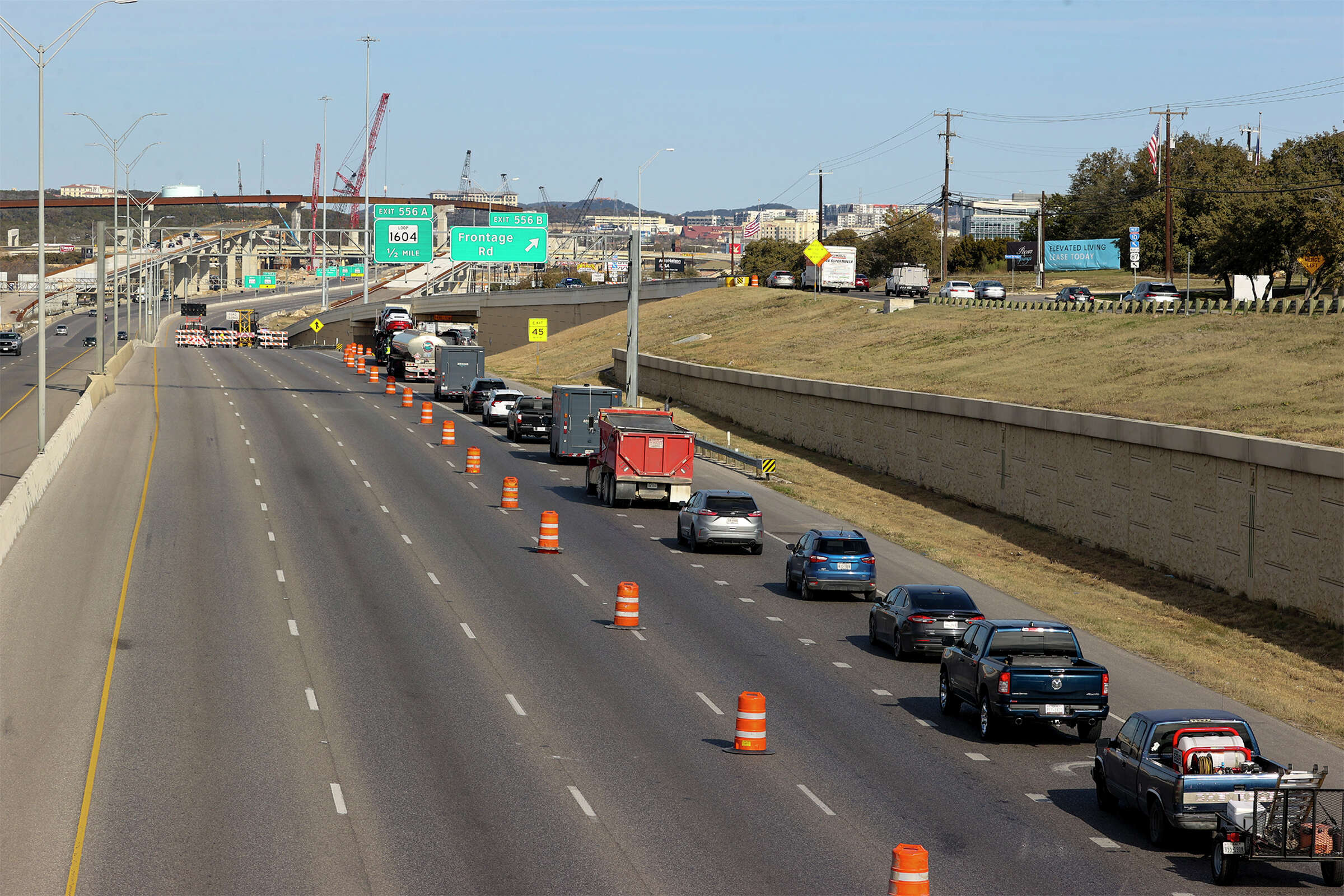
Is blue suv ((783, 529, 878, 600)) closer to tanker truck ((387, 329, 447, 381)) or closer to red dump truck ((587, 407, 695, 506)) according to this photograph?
red dump truck ((587, 407, 695, 506))

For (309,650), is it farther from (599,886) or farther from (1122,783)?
(1122,783)

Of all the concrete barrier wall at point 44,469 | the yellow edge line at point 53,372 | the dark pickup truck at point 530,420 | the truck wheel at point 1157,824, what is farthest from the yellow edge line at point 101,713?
the yellow edge line at point 53,372

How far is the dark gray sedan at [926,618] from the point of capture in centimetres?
2745

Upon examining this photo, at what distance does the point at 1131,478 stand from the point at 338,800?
27.1 meters

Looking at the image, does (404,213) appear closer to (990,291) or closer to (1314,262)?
(990,291)

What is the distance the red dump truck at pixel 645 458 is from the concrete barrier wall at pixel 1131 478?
993cm

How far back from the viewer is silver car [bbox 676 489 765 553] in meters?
38.6

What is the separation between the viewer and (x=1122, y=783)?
1819 cm

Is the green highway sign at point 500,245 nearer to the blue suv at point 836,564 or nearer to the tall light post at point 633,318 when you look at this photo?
the tall light post at point 633,318

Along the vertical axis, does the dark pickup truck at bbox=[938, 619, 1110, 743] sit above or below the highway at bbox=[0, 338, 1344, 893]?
above

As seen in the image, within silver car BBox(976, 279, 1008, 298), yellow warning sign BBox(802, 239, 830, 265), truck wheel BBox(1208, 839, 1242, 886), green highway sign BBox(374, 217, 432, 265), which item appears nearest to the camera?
truck wheel BBox(1208, 839, 1242, 886)

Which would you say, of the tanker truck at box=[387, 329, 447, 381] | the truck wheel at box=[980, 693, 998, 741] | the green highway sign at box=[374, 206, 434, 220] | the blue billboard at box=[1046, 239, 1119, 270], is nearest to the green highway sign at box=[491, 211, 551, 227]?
the green highway sign at box=[374, 206, 434, 220]

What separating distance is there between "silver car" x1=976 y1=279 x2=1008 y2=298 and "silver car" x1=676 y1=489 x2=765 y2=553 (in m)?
58.3

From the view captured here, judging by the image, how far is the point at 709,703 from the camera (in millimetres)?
23891
